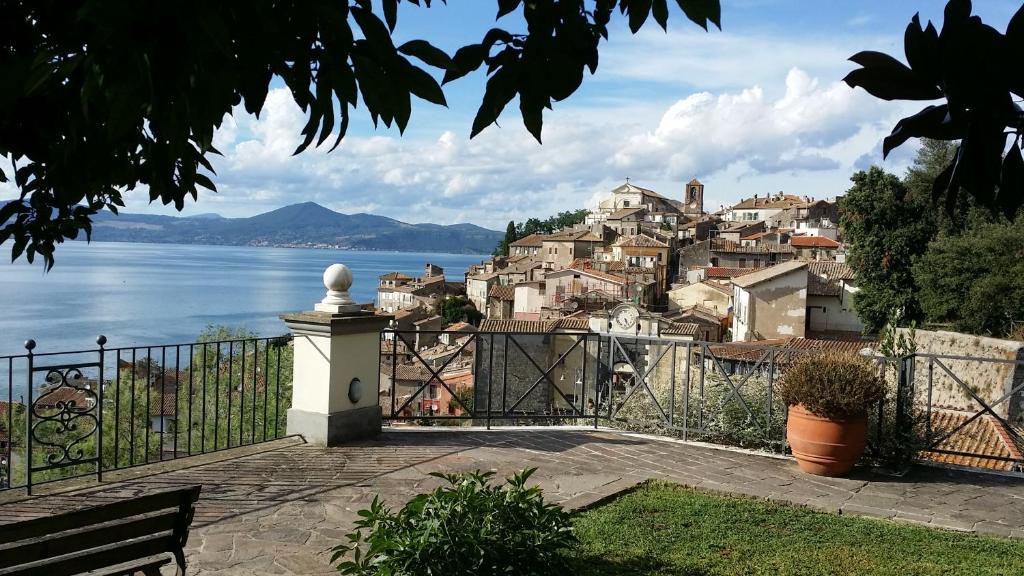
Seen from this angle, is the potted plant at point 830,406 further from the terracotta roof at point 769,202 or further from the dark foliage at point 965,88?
the terracotta roof at point 769,202

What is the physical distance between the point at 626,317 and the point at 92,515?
23.2 metres

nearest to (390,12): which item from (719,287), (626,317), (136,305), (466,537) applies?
(466,537)

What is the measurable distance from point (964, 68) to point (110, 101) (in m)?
1.14

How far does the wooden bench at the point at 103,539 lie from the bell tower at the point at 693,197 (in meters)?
117

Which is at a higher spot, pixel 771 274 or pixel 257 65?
pixel 257 65

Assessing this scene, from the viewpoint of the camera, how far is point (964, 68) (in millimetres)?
1006

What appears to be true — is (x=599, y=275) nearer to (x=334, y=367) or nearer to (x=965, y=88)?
(x=334, y=367)

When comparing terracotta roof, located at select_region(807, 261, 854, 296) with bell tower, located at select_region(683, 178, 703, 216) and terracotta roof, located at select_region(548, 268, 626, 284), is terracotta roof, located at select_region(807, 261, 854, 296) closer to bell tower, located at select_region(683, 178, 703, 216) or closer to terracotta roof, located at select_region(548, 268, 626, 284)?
terracotta roof, located at select_region(548, 268, 626, 284)

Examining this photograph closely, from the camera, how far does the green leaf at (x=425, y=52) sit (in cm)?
134

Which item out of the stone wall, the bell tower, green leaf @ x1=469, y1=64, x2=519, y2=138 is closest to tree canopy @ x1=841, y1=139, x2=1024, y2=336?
the stone wall

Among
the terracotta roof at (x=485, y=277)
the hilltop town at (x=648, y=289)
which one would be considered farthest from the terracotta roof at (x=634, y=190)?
the terracotta roof at (x=485, y=277)

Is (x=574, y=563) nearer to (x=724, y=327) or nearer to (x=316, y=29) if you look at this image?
(x=316, y=29)

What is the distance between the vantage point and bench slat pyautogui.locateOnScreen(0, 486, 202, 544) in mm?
2951

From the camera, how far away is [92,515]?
3205 mm
